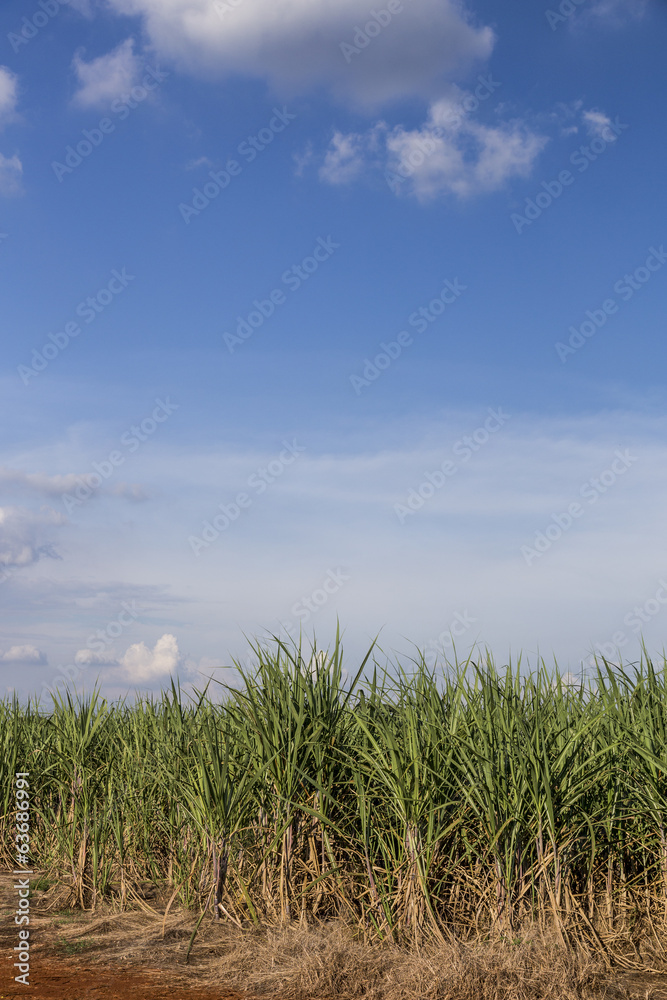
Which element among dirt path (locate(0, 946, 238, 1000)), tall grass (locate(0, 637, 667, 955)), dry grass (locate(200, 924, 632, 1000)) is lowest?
dirt path (locate(0, 946, 238, 1000))

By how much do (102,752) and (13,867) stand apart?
2193 millimetres

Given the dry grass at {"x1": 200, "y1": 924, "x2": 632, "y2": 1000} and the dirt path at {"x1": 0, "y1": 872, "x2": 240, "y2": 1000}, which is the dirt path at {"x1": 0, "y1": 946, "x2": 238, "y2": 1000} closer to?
the dirt path at {"x1": 0, "y1": 872, "x2": 240, "y2": 1000}

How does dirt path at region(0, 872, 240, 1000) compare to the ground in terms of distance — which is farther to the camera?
dirt path at region(0, 872, 240, 1000)

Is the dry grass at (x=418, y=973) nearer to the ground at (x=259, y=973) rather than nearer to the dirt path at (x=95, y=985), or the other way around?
→ the ground at (x=259, y=973)

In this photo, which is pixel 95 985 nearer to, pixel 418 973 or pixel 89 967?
pixel 89 967

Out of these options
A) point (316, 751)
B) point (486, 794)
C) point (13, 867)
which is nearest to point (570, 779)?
point (486, 794)

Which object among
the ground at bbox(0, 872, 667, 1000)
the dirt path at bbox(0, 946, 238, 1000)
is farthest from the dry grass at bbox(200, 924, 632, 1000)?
the dirt path at bbox(0, 946, 238, 1000)

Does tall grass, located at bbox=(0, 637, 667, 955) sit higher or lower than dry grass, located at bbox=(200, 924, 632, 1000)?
higher

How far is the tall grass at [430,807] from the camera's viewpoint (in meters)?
5.50

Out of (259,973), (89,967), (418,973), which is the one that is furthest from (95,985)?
(418,973)

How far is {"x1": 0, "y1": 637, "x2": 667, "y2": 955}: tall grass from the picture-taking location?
18.0ft

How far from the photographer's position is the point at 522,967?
493cm

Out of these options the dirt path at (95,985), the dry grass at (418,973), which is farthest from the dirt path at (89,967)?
the dry grass at (418,973)

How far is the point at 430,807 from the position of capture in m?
5.59
